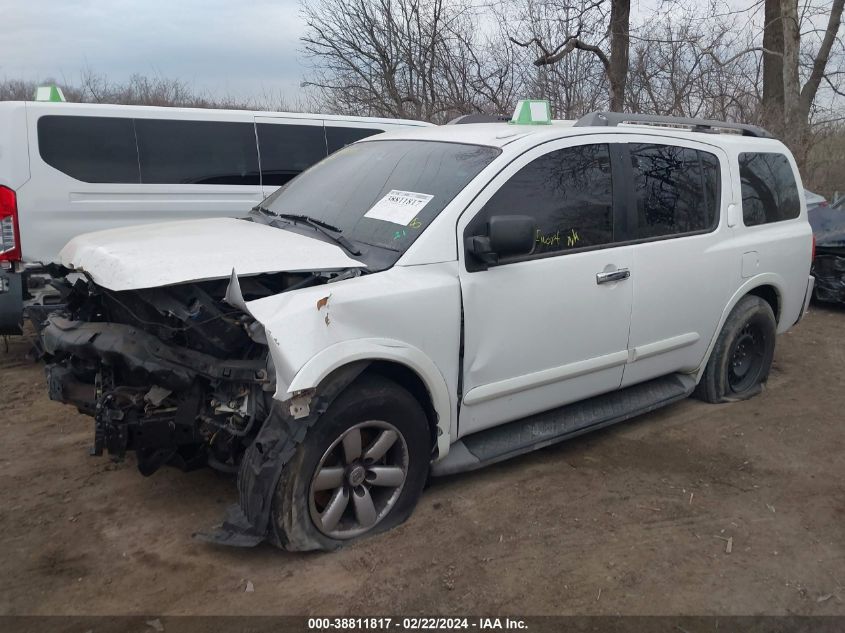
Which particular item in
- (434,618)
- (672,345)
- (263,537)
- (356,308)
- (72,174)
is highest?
(72,174)

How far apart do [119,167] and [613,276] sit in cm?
464

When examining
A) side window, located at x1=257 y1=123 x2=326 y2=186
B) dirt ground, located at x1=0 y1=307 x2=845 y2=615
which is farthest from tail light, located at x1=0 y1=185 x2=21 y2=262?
side window, located at x1=257 y1=123 x2=326 y2=186

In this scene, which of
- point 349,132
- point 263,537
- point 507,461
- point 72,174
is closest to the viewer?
point 263,537

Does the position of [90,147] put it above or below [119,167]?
above

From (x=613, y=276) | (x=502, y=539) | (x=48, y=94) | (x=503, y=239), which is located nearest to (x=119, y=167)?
(x=48, y=94)

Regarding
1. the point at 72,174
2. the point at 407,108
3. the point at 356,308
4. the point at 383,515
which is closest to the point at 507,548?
the point at 383,515

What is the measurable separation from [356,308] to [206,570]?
127cm

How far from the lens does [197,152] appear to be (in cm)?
693

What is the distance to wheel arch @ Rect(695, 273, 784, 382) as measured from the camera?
16.2 feet

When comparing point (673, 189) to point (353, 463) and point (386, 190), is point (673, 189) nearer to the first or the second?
point (386, 190)

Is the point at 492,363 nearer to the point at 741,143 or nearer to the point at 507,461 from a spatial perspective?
the point at 507,461

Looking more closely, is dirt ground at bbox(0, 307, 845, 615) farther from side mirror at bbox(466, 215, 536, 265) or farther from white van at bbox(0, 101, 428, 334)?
white van at bbox(0, 101, 428, 334)

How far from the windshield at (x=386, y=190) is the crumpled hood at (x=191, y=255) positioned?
24 centimetres

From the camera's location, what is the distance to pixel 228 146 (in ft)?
23.3
